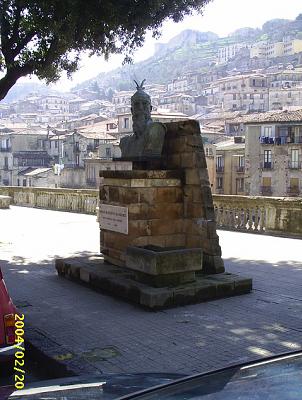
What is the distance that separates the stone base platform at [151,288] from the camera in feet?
22.2

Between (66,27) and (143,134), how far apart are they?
14.6 ft

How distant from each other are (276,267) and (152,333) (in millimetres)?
4527

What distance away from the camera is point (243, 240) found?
13.3 meters

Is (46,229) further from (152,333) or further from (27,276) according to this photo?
(152,333)

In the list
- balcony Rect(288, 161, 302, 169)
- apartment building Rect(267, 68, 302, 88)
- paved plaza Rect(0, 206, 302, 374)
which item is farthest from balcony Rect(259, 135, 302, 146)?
apartment building Rect(267, 68, 302, 88)

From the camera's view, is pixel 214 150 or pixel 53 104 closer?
pixel 214 150

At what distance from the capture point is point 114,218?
8.51 meters

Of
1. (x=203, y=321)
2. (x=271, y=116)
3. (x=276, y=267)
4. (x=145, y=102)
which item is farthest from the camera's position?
(x=271, y=116)

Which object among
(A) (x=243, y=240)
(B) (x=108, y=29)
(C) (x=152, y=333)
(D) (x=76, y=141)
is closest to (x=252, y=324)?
(C) (x=152, y=333)

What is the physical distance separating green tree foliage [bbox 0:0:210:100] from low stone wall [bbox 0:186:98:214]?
836cm

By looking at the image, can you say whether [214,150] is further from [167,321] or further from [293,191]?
[167,321]

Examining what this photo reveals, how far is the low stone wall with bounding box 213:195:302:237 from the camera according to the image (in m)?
13.7

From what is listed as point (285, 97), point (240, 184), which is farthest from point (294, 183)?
point (285, 97)

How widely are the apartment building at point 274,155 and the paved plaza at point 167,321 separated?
43574 mm
